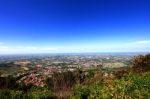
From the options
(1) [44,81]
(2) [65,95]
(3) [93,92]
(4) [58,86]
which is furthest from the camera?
(1) [44,81]

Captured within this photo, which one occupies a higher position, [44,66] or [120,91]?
[120,91]

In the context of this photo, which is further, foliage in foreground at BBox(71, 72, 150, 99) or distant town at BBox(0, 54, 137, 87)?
distant town at BBox(0, 54, 137, 87)

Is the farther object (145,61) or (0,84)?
(145,61)

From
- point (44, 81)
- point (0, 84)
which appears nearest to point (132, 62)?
point (44, 81)

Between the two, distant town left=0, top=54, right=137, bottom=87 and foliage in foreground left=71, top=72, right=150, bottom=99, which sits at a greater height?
foliage in foreground left=71, top=72, right=150, bottom=99

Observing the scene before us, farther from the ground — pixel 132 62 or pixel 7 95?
pixel 132 62

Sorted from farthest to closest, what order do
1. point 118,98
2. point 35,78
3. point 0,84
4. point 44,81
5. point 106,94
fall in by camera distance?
point 35,78 < point 44,81 < point 0,84 < point 106,94 < point 118,98

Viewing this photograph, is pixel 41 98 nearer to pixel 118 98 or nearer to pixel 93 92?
pixel 93 92

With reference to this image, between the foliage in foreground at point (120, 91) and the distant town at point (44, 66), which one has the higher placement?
the foliage in foreground at point (120, 91)

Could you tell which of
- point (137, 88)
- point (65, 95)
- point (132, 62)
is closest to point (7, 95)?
point (65, 95)

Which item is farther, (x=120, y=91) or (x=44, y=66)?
(x=44, y=66)

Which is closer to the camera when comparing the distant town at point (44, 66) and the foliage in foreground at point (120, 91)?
the foliage in foreground at point (120, 91)
